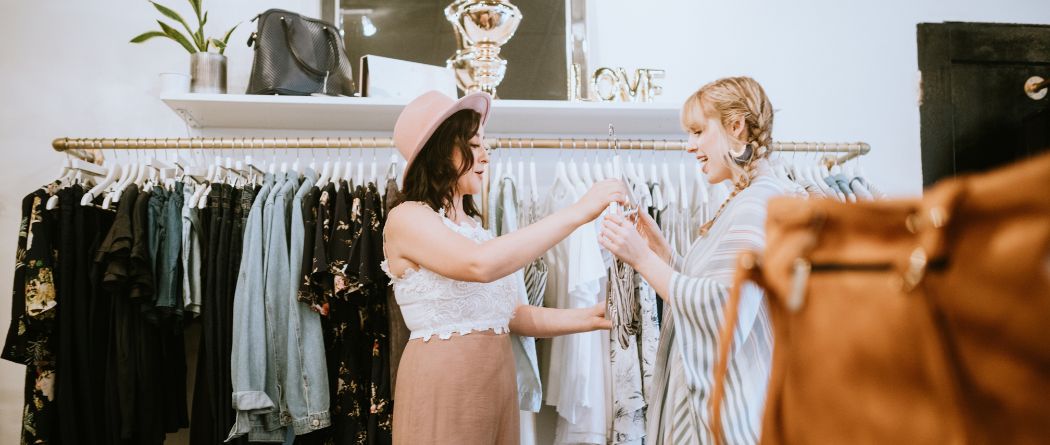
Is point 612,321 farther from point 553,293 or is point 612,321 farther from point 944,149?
point 944,149

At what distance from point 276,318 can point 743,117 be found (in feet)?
5.21

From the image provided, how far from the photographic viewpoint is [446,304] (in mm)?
1896

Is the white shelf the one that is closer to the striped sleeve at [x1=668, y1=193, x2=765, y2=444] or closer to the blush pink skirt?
the blush pink skirt

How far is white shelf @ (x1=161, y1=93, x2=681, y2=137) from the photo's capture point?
2.72 meters

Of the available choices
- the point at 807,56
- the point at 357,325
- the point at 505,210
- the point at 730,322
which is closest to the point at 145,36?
the point at 357,325

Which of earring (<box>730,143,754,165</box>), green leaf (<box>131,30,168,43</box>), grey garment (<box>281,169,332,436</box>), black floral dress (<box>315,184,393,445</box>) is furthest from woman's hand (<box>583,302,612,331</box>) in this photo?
green leaf (<box>131,30,168,43</box>)

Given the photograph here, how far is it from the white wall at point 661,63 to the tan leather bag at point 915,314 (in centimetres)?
293

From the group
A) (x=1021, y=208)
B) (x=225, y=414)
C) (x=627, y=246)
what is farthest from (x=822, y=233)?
(x=225, y=414)

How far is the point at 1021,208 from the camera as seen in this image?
399mm

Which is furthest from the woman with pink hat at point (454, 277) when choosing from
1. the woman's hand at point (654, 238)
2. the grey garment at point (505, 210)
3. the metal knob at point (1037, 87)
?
the metal knob at point (1037, 87)

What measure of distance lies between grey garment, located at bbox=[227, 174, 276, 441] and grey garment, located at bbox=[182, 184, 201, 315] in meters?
0.15

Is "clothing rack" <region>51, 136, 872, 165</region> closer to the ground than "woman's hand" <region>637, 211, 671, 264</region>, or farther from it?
farther from it

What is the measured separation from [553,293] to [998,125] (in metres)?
1.39

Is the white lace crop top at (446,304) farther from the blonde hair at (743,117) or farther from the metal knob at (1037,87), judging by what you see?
the metal knob at (1037,87)
